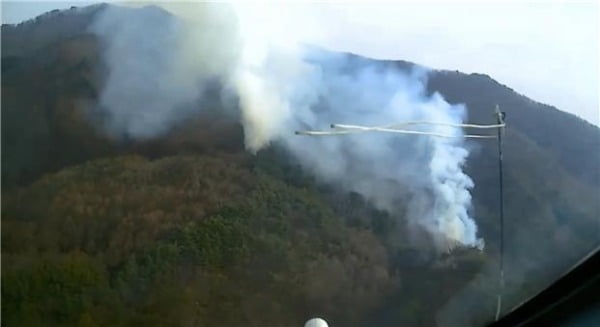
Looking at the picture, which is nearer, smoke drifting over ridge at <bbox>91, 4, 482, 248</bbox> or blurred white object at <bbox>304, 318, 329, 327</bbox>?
blurred white object at <bbox>304, 318, 329, 327</bbox>

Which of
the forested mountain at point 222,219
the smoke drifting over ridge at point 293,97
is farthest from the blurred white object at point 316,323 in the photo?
the smoke drifting over ridge at point 293,97

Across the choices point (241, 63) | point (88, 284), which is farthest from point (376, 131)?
point (88, 284)

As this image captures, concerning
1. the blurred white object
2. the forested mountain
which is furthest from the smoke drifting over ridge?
the blurred white object

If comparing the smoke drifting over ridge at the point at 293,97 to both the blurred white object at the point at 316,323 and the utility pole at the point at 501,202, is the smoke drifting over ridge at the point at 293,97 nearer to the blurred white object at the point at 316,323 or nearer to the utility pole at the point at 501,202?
the utility pole at the point at 501,202

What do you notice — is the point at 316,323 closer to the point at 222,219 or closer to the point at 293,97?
the point at 222,219

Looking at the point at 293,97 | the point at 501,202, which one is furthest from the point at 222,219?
the point at 501,202

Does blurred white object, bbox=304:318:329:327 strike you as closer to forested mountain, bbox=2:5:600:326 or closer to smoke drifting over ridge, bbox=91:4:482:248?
forested mountain, bbox=2:5:600:326
